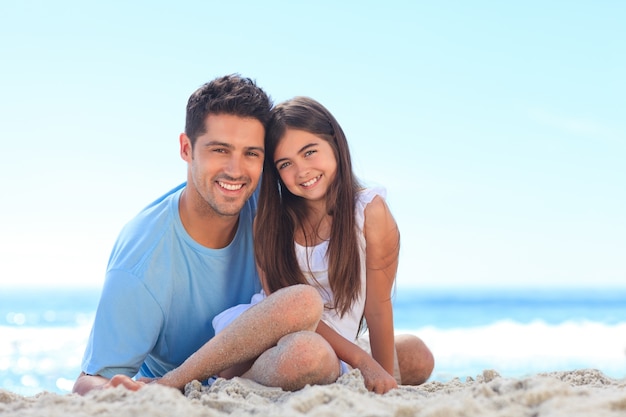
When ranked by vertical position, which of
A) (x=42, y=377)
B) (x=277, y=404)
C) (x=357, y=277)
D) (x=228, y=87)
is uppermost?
(x=228, y=87)

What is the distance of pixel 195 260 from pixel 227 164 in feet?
1.62

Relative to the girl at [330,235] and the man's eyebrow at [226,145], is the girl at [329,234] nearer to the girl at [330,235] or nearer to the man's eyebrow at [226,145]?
the girl at [330,235]

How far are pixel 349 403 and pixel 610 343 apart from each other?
12.1 m

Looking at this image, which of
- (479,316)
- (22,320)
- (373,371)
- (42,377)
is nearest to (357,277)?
(373,371)

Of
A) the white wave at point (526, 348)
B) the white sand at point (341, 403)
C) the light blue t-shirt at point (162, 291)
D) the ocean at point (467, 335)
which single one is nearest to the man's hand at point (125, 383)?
the white sand at point (341, 403)

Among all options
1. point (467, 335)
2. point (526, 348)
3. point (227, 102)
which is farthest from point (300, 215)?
point (467, 335)

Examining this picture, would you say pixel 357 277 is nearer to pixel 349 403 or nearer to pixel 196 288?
pixel 196 288

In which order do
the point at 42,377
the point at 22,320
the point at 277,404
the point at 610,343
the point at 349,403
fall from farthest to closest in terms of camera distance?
the point at 22,320, the point at 610,343, the point at 42,377, the point at 277,404, the point at 349,403

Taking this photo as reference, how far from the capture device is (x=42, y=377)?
29.3 feet

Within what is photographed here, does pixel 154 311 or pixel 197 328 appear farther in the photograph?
pixel 197 328

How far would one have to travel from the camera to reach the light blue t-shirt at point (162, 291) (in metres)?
3.00

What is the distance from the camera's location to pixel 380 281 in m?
3.33

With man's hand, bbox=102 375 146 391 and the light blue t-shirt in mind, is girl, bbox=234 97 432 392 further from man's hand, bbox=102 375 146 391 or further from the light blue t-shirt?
man's hand, bbox=102 375 146 391

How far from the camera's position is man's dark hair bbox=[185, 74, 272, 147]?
327 centimetres
